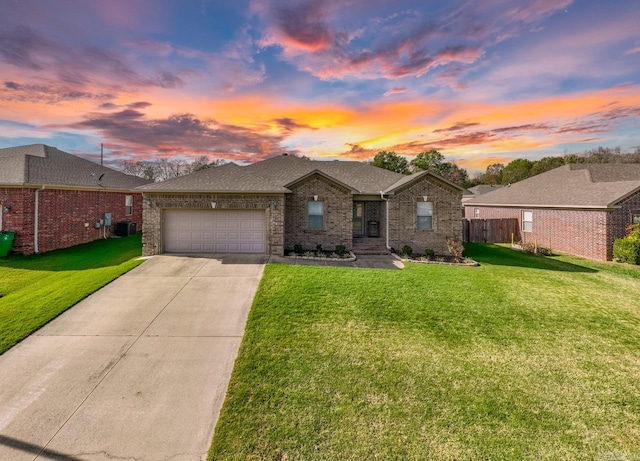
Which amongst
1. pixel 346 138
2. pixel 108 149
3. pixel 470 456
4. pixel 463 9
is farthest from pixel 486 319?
pixel 108 149

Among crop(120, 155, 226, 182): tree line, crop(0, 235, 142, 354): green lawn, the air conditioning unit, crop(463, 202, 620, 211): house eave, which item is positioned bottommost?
crop(0, 235, 142, 354): green lawn

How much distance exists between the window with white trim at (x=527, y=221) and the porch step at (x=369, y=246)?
11.8 metres

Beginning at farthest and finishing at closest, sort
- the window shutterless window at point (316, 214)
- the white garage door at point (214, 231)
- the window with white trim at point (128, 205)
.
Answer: the window with white trim at point (128, 205) < the window shutterless window at point (316, 214) < the white garage door at point (214, 231)

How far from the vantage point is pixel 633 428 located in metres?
4.48

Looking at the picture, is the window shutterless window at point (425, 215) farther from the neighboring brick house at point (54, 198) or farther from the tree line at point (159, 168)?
the tree line at point (159, 168)

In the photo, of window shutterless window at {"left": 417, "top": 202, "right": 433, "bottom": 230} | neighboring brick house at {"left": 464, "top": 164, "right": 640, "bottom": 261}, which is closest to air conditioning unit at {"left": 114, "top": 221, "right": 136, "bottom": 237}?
window shutterless window at {"left": 417, "top": 202, "right": 433, "bottom": 230}

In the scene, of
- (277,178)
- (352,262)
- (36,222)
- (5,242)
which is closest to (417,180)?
(352,262)

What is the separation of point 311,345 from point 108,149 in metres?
48.8

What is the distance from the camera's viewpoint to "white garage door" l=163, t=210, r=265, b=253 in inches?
553

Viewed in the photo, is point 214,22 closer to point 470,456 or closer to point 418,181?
point 418,181

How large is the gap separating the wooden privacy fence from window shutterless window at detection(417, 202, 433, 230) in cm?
721

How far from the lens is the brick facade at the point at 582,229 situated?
1528 centimetres

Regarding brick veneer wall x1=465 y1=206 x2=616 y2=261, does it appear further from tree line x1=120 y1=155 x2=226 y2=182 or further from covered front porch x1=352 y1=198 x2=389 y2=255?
tree line x1=120 y1=155 x2=226 y2=182

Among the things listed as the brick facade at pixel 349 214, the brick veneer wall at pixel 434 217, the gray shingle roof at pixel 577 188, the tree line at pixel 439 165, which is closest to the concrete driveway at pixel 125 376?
the brick facade at pixel 349 214
